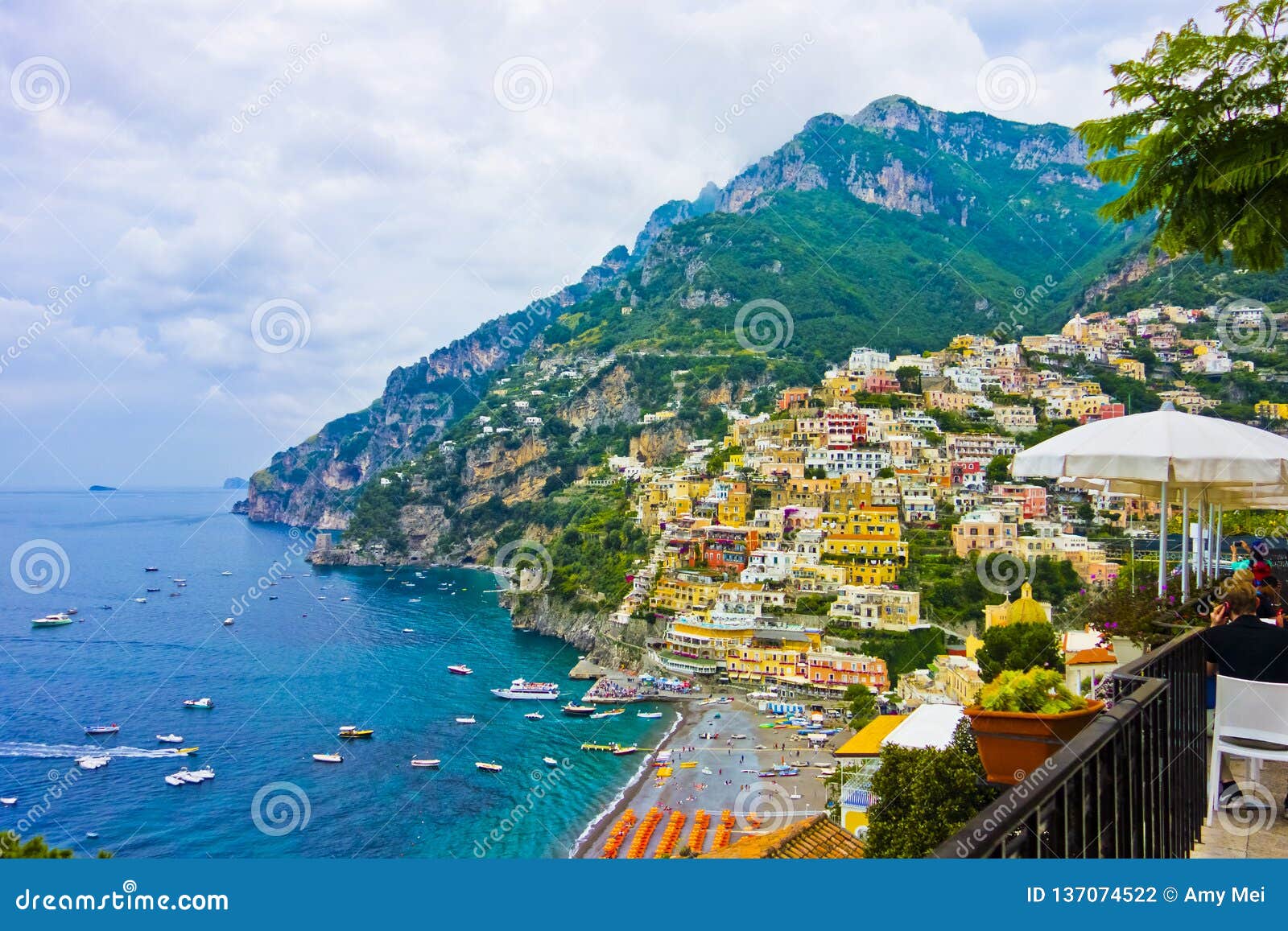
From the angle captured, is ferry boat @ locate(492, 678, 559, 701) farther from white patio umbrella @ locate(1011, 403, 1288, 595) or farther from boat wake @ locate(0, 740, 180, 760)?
white patio umbrella @ locate(1011, 403, 1288, 595)

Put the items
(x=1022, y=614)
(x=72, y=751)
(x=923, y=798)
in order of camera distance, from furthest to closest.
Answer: (x=72, y=751) → (x=1022, y=614) → (x=923, y=798)

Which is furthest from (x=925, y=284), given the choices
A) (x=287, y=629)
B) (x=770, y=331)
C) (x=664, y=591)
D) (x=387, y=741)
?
(x=387, y=741)

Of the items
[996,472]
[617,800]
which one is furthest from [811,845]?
[996,472]

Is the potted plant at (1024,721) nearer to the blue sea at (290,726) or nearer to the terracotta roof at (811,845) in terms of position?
the terracotta roof at (811,845)

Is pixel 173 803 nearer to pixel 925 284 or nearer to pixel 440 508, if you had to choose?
pixel 440 508

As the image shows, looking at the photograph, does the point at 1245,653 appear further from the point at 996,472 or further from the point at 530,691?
the point at 996,472

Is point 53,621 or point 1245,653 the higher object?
point 1245,653

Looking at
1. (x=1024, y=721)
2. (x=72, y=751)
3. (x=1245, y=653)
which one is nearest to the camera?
(x=1024, y=721)

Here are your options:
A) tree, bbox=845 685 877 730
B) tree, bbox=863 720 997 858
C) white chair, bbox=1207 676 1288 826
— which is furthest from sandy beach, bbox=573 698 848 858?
white chair, bbox=1207 676 1288 826
